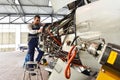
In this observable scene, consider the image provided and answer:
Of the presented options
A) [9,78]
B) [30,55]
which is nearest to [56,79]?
[9,78]

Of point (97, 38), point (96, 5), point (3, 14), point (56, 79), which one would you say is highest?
point (3, 14)

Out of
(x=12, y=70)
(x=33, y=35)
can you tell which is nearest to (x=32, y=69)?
(x=33, y=35)

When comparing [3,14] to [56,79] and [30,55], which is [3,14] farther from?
[56,79]

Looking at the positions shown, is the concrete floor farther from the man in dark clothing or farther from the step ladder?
the man in dark clothing

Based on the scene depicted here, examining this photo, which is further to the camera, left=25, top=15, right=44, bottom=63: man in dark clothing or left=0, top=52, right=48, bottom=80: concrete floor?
left=25, top=15, right=44, bottom=63: man in dark clothing

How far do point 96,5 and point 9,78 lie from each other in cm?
384

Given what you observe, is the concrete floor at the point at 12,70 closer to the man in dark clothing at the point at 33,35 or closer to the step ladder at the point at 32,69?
the step ladder at the point at 32,69

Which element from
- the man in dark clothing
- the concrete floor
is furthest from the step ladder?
the man in dark clothing

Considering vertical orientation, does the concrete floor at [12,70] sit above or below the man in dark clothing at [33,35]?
below

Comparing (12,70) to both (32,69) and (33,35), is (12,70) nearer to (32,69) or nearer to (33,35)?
(33,35)

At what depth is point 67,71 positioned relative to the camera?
6.57ft

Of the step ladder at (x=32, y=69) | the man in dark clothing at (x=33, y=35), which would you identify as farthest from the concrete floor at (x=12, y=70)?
the man in dark clothing at (x=33, y=35)

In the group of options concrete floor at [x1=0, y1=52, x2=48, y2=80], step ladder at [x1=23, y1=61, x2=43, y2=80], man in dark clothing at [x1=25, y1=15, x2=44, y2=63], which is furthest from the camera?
man in dark clothing at [x1=25, y1=15, x2=44, y2=63]

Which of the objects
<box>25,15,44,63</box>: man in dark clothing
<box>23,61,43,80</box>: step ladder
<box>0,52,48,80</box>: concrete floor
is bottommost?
<box>0,52,48,80</box>: concrete floor
